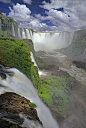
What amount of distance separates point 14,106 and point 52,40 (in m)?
61.9

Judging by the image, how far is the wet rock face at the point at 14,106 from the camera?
3.84 m

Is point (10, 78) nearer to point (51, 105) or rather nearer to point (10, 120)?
point (10, 120)

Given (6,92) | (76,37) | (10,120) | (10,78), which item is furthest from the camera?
(76,37)

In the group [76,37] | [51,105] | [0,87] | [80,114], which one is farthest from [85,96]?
[76,37]

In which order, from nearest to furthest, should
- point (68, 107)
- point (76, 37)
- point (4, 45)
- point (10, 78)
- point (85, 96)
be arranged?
point (10, 78)
point (4, 45)
point (68, 107)
point (85, 96)
point (76, 37)

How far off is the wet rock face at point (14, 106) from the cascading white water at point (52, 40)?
5195 centimetres

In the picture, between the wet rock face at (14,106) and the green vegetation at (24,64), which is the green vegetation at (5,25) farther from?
the wet rock face at (14,106)

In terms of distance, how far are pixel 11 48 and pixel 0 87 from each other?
3940 mm

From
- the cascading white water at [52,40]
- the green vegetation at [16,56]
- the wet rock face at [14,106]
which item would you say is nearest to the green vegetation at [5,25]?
the cascading white water at [52,40]

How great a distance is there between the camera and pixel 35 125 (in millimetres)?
3842

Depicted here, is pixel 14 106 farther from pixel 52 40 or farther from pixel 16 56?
pixel 52 40

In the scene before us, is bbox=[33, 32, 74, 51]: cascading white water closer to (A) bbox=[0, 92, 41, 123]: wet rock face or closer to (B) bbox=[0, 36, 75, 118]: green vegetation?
(B) bbox=[0, 36, 75, 118]: green vegetation

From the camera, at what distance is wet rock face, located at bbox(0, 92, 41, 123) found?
3.84 metres

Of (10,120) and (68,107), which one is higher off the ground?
(10,120)
